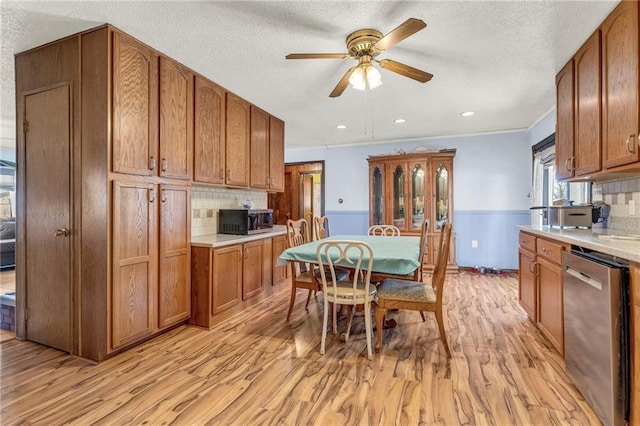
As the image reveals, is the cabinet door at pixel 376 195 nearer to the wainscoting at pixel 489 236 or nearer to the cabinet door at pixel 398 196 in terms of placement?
the cabinet door at pixel 398 196

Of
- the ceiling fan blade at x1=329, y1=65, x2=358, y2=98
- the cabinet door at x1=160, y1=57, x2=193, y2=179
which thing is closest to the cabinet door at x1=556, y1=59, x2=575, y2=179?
the ceiling fan blade at x1=329, y1=65, x2=358, y2=98

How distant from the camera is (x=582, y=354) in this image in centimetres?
169

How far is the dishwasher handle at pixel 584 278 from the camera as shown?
1.51 meters

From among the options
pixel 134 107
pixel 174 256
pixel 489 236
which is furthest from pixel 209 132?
pixel 489 236

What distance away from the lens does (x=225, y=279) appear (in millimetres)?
2877

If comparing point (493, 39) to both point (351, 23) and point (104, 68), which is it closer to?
point (351, 23)

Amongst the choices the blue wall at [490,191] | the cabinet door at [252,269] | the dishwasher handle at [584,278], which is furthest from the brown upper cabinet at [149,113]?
the blue wall at [490,191]

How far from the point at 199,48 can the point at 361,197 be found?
390 cm

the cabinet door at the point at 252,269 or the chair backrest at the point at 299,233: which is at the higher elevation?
the chair backrest at the point at 299,233

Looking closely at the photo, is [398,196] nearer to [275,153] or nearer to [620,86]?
[275,153]

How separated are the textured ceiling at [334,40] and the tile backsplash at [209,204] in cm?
112

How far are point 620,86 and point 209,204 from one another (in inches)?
137

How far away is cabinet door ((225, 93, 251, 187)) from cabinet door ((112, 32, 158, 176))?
0.93m

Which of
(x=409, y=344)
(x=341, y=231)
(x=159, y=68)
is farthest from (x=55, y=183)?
(x=341, y=231)
